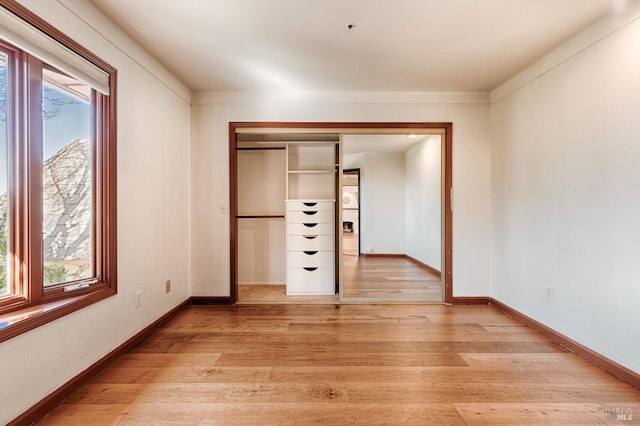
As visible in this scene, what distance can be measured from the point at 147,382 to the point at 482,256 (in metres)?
3.39

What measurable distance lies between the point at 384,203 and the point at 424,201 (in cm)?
117

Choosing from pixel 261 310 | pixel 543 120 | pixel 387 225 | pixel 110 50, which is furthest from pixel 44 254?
pixel 387 225

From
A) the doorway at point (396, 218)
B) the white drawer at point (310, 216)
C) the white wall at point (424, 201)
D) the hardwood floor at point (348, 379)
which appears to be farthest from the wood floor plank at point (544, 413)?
the white wall at point (424, 201)

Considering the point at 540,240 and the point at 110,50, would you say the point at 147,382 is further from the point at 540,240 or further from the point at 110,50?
the point at 540,240

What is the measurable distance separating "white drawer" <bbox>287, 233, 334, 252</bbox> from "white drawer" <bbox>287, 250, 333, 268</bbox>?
0.05m

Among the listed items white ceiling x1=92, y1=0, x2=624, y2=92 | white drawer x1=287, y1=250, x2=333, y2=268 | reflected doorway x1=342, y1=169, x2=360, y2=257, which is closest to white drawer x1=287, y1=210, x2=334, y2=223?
white drawer x1=287, y1=250, x2=333, y2=268

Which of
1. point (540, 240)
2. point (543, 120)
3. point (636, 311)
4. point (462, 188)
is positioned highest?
point (543, 120)

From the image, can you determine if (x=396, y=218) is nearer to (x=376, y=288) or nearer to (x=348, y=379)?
(x=376, y=288)

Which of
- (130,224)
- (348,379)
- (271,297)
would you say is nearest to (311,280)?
(271,297)

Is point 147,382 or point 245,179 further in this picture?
point 245,179

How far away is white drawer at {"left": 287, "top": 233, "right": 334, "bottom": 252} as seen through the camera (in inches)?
146

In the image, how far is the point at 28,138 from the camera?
1527 mm

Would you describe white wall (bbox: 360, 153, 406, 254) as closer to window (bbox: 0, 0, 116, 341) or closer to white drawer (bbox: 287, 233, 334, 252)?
white drawer (bbox: 287, 233, 334, 252)

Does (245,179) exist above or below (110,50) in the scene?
below
